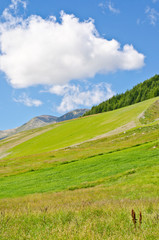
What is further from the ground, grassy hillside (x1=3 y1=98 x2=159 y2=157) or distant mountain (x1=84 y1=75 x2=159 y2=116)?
distant mountain (x1=84 y1=75 x2=159 y2=116)

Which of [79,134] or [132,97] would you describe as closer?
[79,134]

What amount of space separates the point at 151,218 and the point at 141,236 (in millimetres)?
1376

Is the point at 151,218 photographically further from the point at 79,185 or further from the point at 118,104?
the point at 118,104

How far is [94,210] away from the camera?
24.1 ft

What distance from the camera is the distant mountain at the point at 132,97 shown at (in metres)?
149

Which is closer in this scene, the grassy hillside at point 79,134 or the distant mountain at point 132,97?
the grassy hillside at point 79,134

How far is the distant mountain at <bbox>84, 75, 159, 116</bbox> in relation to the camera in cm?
14870

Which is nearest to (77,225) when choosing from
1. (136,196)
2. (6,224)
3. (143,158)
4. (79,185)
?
(6,224)

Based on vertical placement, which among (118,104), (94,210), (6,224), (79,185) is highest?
(118,104)

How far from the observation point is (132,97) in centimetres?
15450

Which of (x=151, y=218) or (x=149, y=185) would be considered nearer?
(x=151, y=218)

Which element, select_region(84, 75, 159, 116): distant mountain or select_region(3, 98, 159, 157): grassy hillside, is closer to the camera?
select_region(3, 98, 159, 157): grassy hillside

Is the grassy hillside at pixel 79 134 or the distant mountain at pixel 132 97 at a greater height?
the distant mountain at pixel 132 97

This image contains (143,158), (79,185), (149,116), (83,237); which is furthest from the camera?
(149,116)
